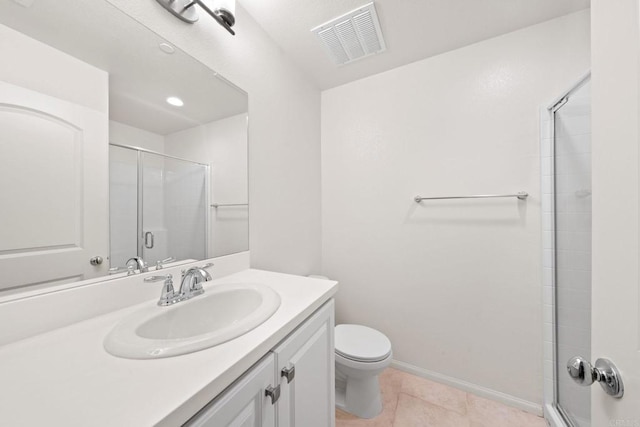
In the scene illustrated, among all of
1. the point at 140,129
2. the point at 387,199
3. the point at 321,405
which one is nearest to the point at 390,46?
the point at 387,199

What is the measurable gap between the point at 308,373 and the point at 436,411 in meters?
1.11

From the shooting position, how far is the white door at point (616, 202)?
15.0 inches

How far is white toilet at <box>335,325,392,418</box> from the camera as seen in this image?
4.08ft

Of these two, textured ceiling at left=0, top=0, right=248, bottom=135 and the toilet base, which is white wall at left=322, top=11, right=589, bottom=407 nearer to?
the toilet base

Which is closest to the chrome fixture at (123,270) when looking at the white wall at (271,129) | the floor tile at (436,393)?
the white wall at (271,129)

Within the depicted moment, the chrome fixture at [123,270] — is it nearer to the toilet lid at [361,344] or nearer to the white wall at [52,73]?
the white wall at [52,73]

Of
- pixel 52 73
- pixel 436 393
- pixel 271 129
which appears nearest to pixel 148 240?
pixel 52 73

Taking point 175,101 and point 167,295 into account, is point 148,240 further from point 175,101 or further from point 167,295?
point 175,101

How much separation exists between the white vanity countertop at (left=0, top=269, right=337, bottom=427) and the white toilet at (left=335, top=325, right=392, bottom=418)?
822mm

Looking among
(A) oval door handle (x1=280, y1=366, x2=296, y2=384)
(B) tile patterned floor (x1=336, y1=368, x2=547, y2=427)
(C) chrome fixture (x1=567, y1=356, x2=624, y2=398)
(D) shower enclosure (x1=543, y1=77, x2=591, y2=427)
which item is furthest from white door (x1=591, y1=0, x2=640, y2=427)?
(B) tile patterned floor (x1=336, y1=368, x2=547, y2=427)

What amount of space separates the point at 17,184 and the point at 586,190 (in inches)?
83.0

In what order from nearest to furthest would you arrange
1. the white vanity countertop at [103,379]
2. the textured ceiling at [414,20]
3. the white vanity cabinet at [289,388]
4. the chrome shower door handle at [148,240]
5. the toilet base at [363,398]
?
1. the white vanity countertop at [103,379]
2. the white vanity cabinet at [289,388]
3. the chrome shower door handle at [148,240]
4. the textured ceiling at [414,20]
5. the toilet base at [363,398]

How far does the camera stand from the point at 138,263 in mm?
818

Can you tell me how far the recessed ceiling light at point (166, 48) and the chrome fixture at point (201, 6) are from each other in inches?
5.6
